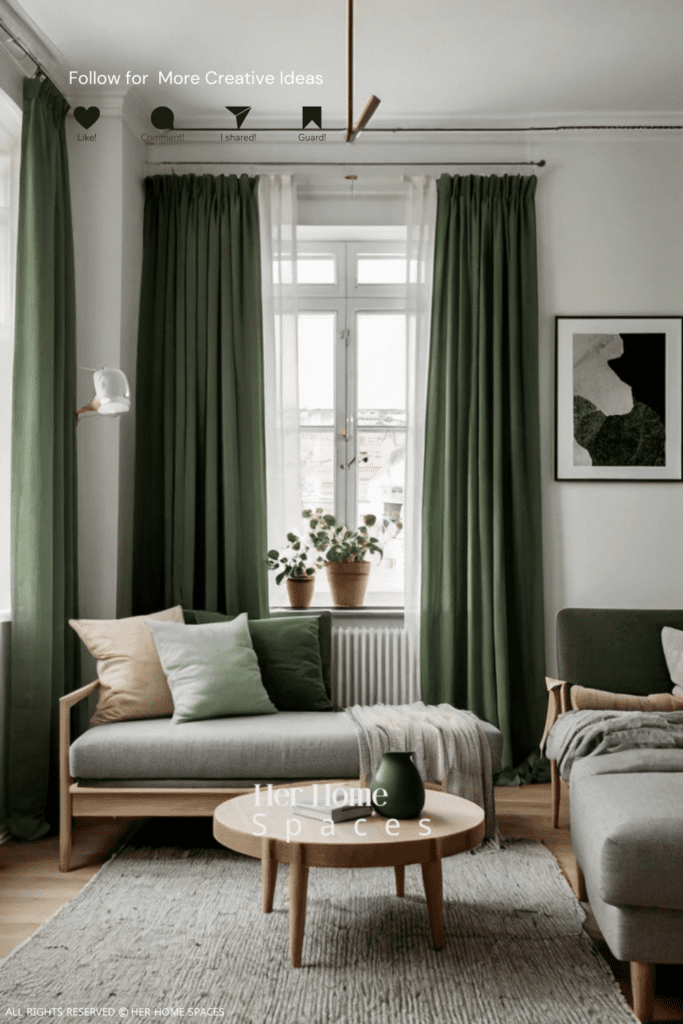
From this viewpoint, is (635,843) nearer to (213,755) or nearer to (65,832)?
(213,755)

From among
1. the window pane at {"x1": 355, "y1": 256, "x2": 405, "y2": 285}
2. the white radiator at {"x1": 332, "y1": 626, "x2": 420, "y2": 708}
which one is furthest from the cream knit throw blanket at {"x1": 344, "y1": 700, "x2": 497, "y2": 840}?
the window pane at {"x1": 355, "y1": 256, "x2": 405, "y2": 285}

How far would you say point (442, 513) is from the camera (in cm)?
409

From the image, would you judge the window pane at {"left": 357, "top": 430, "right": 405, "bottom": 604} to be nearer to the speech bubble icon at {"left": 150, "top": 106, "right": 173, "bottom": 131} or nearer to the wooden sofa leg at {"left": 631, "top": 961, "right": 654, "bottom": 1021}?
the speech bubble icon at {"left": 150, "top": 106, "right": 173, "bottom": 131}

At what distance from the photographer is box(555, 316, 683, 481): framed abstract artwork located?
4129mm

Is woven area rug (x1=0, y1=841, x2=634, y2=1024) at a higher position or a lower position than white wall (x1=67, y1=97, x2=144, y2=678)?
lower

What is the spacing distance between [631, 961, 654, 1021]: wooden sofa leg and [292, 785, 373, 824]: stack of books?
750 millimetres

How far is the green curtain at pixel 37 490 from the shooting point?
3268 millimetres

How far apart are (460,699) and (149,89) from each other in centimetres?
304

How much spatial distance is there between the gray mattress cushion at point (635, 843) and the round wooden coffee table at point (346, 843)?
12.6 inches

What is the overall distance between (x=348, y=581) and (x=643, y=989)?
2.35m

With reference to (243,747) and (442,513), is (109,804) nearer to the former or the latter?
(243,747)

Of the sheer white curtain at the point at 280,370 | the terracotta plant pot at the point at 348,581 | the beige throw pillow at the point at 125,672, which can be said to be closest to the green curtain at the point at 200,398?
the sheer white curtain at the point at 280,370

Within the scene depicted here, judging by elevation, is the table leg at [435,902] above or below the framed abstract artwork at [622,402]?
below

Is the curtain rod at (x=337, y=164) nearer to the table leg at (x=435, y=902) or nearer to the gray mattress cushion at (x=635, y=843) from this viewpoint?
the gray mattress cushion at (x=635, y=843)
